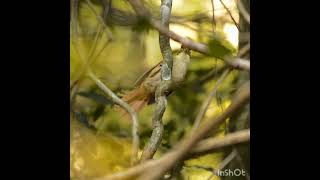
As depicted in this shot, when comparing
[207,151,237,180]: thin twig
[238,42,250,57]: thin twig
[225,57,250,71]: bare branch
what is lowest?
[207,151,237,180]: thin twig

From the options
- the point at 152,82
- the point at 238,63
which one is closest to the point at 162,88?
the point at 152,82

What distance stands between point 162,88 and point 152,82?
1.6 inches

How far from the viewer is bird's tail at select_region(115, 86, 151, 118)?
7.24 feet

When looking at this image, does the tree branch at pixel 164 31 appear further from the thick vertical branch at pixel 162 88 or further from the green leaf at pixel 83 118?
the green leaf at pixel 83 118

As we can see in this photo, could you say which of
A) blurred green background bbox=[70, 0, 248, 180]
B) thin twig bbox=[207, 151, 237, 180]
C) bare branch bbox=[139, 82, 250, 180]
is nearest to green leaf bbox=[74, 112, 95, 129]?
blurred green background bbox=[70, 0, 248, 180]

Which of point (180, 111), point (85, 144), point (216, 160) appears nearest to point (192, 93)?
point (180, 111)

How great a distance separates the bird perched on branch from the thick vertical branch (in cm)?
1

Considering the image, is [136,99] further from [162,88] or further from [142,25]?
[142,25]

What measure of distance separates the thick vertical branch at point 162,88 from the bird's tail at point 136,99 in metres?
0.04

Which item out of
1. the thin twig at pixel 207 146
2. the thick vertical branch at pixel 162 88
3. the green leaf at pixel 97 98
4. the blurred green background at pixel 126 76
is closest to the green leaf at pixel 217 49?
the blurred green background at pixel 126 76

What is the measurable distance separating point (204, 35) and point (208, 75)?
0.13 metres

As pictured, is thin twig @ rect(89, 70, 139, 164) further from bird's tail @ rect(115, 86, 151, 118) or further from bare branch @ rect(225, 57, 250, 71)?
bare branch @ rect(225, 57, 250, 71)

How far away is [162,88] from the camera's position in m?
2.19

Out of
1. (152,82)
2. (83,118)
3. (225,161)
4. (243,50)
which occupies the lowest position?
(225,161)
